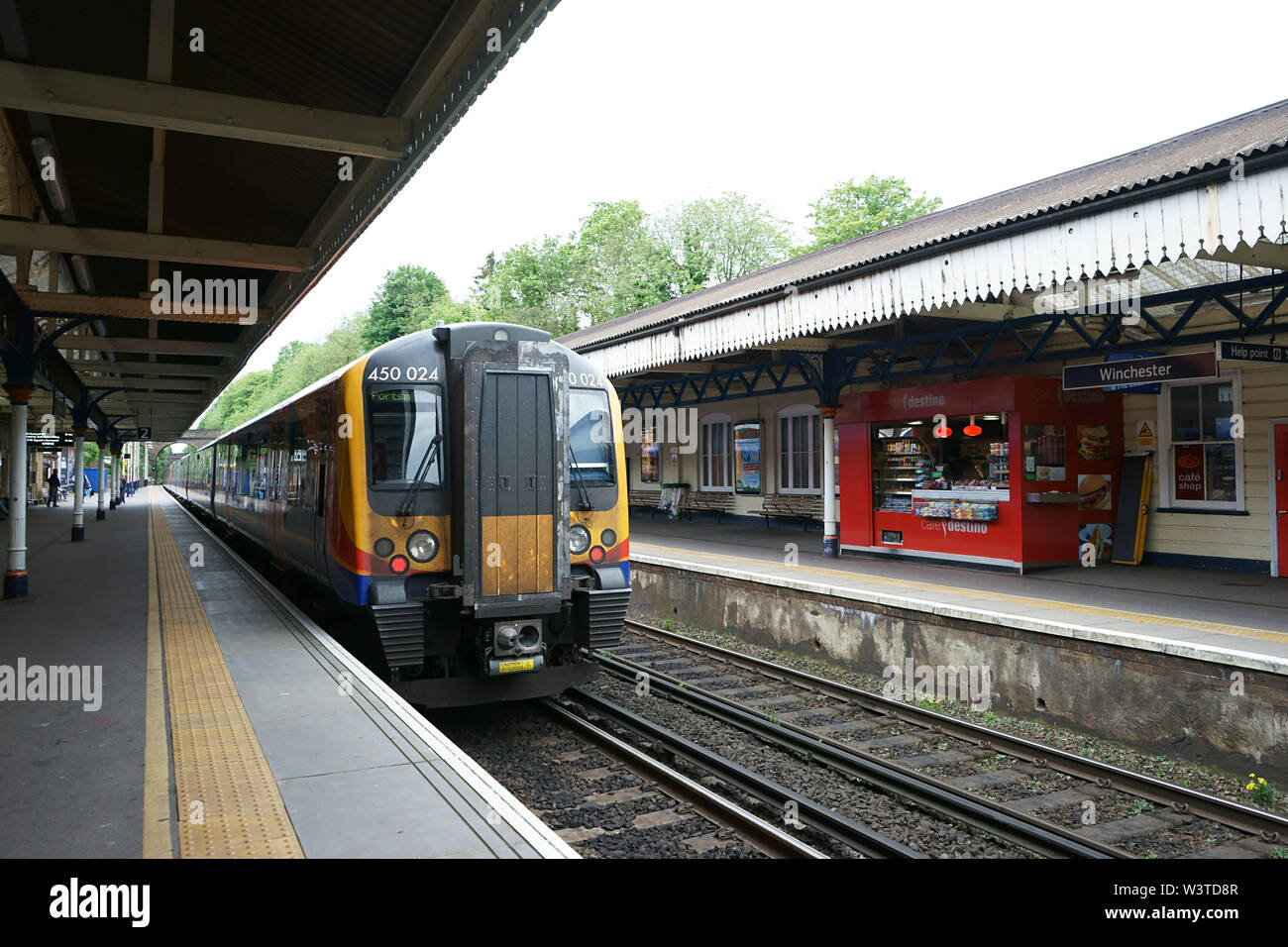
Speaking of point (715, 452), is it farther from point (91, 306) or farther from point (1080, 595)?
point (91, 306)

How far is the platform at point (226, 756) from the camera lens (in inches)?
135

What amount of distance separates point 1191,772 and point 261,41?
850 centimetres

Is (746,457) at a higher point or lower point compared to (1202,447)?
higher

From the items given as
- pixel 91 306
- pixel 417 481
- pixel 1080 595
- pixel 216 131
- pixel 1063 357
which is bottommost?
pixel 1080 595

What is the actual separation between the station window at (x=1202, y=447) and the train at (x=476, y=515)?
8.36 metres

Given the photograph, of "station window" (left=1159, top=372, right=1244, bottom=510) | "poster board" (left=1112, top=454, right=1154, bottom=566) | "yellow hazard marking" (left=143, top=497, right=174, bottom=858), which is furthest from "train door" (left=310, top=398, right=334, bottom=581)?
"station window" (left=1159, top=372, right=1244, bottom=510)

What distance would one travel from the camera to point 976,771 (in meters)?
6.49

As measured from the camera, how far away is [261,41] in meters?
5.70

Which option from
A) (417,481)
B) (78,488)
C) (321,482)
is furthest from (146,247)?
(78,488)

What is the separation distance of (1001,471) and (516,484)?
7.67 m
